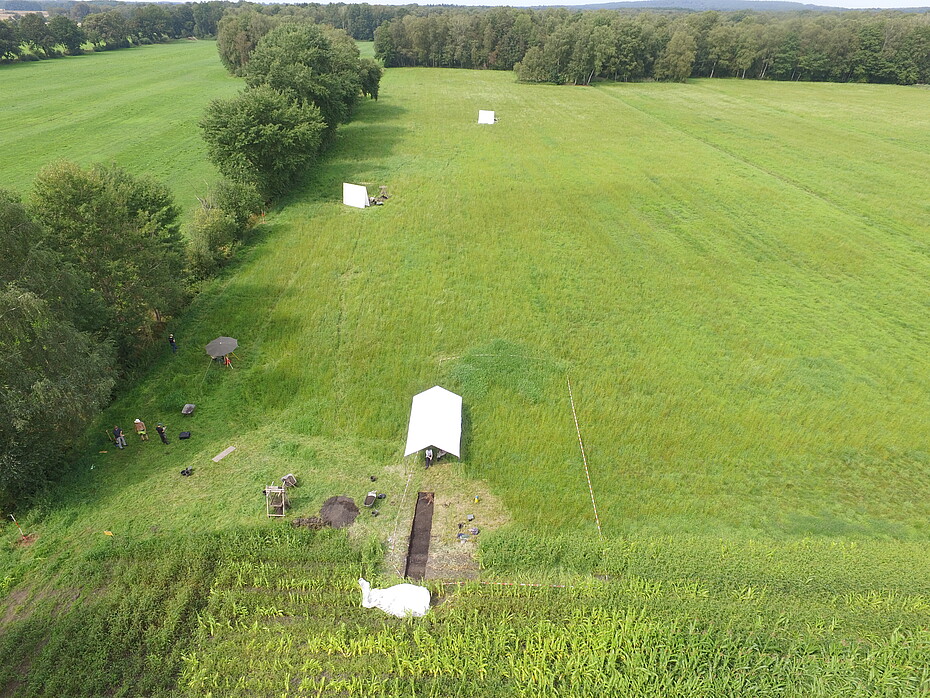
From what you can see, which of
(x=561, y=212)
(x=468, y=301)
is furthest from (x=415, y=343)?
(x=561, y=212)

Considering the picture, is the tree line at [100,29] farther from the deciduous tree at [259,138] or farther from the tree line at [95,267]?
the tree line at [95,267]

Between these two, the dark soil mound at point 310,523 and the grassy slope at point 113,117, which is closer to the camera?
the dark soil mound at point 310,523

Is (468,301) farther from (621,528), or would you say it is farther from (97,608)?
(97,608)

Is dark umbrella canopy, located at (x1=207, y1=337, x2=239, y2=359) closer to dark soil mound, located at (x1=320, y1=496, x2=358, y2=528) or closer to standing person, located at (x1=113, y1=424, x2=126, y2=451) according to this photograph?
standing person, located at (x1=113, y1=424, x2=126, y2=451)

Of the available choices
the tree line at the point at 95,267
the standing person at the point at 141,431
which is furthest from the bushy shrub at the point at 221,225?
the standing person at the point at 141,431

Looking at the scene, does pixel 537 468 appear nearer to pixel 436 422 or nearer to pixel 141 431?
pixel 436 422

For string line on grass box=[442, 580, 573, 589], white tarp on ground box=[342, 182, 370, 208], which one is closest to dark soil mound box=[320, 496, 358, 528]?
string line on grass box=[442, 580, 573, 589]
